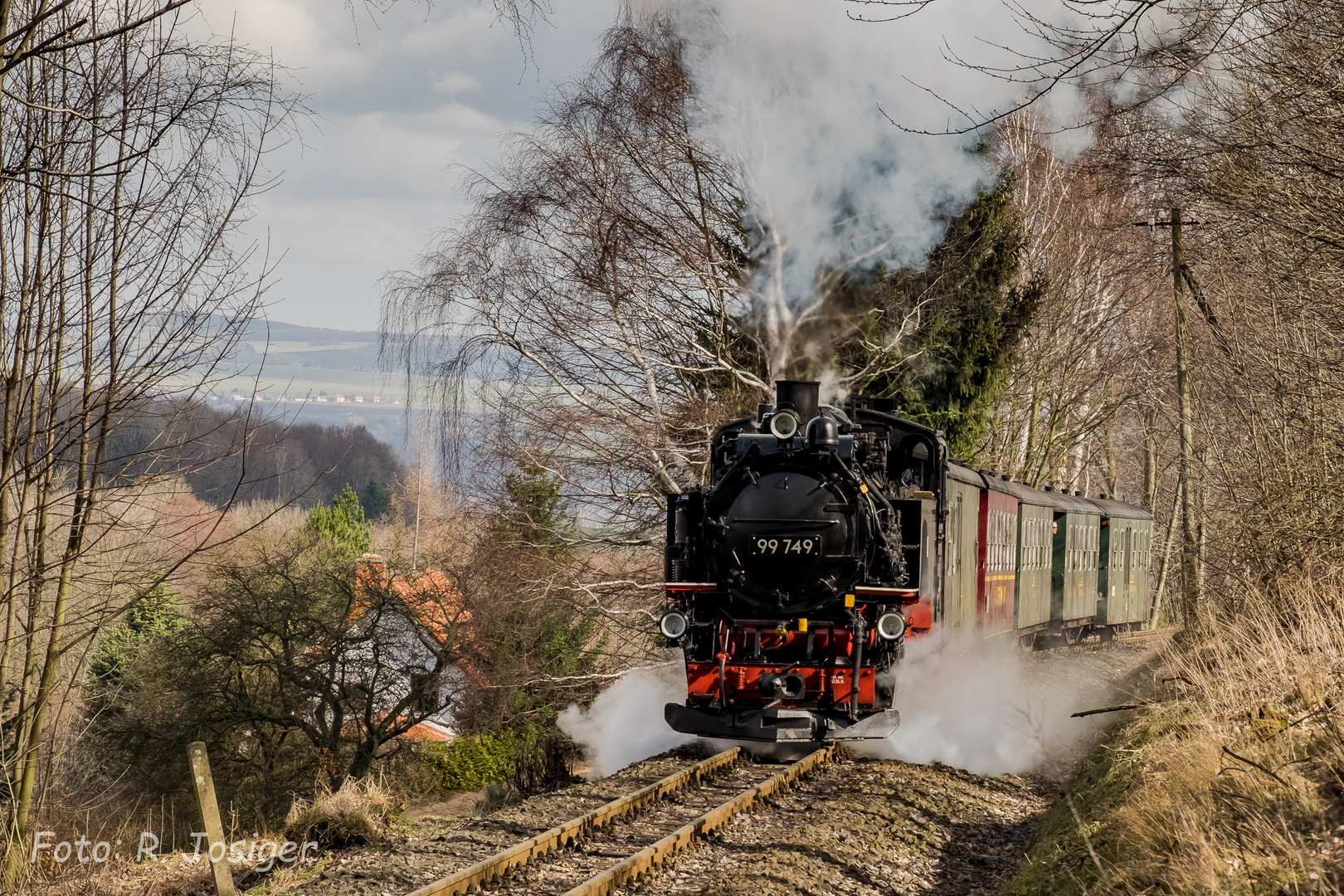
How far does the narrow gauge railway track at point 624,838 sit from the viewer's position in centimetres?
588

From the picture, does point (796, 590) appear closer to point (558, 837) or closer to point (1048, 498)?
point (558, 837)

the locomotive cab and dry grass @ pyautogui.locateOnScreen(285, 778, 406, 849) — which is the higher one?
the locomotive cab

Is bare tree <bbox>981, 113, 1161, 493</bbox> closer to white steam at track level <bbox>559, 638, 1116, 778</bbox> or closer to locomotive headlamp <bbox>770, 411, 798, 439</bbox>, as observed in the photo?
white steam at track level <bbox>559, 638, 1116, 778</bbox>

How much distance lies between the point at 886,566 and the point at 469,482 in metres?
8.45

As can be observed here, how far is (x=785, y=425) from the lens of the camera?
8.47 meters

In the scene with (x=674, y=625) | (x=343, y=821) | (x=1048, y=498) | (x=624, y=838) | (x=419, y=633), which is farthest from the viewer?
(x=419, y=633)

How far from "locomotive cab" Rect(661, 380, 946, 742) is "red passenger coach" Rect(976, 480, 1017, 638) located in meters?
2.96

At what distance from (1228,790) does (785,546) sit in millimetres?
3680

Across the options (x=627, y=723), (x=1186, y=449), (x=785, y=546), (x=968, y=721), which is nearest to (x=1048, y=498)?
(x=1186, y=449)

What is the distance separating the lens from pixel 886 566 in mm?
8266

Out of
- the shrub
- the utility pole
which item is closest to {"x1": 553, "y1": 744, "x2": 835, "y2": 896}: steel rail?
the utility pole

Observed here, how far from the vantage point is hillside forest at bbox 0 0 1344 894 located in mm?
5324

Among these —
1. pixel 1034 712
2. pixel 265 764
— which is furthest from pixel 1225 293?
pixel 265 764

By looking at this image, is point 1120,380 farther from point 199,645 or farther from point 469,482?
point 199,645
